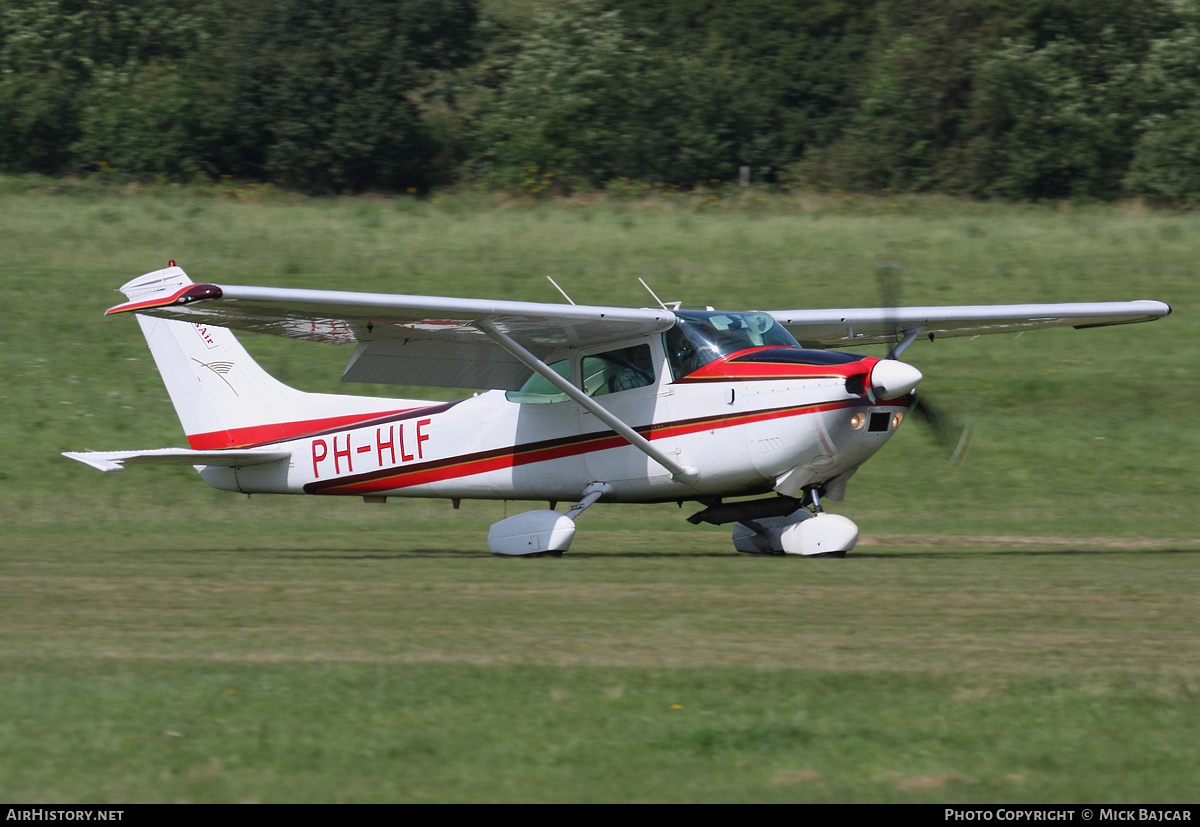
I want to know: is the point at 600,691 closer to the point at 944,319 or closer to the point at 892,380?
the point at 892,380

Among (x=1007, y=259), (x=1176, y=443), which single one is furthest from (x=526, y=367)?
(x=1007, y=259)

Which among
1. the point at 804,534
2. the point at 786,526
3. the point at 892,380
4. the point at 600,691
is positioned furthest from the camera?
the point at 786,526

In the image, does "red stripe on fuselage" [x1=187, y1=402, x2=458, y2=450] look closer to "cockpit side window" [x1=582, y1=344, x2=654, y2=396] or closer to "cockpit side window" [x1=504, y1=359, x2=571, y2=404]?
"cockpit side window" [x1=504, y1=359, x2=571, y2=404]

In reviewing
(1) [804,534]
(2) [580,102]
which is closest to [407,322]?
(1) [804,534]

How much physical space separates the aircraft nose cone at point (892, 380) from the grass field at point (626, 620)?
1.58 m

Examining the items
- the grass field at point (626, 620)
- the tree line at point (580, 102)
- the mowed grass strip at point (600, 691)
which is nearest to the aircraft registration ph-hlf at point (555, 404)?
the grass field at point (626, 620)

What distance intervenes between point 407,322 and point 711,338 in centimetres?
302

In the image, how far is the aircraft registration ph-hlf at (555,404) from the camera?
1338cm

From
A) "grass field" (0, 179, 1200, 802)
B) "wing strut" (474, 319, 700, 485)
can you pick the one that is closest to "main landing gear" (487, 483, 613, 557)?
"grass field" (0, 179, 1200, 802)

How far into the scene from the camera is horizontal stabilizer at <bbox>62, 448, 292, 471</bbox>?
589 inches

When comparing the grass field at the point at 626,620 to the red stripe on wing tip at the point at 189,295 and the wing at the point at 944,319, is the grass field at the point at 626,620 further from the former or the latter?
the wing at the point at 944,319

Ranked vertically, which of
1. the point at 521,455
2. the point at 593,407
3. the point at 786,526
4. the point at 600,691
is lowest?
the point at 786,526

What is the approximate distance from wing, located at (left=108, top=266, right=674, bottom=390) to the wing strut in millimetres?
169

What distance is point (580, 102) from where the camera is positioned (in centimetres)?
5041
